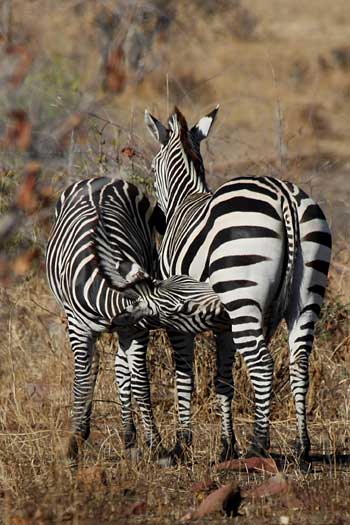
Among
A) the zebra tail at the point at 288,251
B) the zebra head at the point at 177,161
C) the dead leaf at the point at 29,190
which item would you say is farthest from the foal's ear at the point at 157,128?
the dead leaf at the point at 29,190

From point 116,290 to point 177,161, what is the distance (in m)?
1.37

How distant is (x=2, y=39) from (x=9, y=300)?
16.4 feet

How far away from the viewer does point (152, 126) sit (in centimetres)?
618

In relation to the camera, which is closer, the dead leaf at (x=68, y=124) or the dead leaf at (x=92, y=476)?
the dead leaf at (x=68, y=124)

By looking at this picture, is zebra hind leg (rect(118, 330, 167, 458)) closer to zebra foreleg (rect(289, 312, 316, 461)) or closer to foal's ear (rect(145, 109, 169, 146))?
zebra foreleg (rect(289, 312, 316, 461))

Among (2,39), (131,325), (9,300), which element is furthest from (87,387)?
(2,39)

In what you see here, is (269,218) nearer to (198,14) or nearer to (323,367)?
(323,367)

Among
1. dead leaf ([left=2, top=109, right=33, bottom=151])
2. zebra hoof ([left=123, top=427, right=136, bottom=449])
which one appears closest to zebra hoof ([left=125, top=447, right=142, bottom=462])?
zebra hoof ([left=123, top=427, right=136, bottom=449])

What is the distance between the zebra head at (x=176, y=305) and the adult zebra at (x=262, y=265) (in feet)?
0.32

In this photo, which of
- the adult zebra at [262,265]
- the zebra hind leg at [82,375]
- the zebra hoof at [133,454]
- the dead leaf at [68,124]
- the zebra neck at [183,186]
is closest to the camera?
the dead leaf at [68,124]

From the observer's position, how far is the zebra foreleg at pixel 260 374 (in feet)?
15.9

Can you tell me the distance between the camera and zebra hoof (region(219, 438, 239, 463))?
5465mm

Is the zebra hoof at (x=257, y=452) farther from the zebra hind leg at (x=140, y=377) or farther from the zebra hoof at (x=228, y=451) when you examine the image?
the zebra hind leg at (x=140, y=377)

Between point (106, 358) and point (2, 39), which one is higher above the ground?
point (2, 39)
